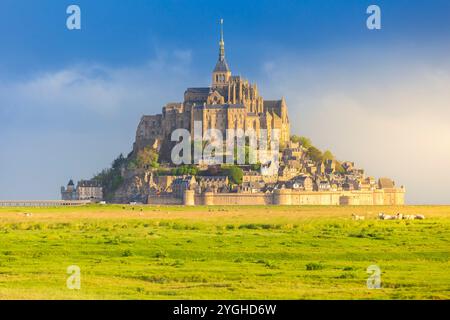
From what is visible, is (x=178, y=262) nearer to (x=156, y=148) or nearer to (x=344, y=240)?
(x=344, y=240)

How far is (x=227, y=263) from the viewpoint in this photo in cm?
3941

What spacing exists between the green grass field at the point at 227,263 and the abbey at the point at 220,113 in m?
106

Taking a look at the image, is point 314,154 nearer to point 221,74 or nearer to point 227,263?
point 221,74

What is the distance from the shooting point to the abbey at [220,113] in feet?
547

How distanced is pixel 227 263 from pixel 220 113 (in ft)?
420

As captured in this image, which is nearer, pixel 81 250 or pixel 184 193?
pixel 81 250

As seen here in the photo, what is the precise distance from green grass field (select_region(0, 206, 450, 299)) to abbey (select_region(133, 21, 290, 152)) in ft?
347

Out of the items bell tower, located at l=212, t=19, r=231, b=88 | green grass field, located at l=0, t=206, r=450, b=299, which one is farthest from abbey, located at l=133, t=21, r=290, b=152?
green grass field, located at l=0, t=206, r=450, b=299

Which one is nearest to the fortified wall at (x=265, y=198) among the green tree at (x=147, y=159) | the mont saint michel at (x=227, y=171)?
the mont saint michel at (x=227, y=171)

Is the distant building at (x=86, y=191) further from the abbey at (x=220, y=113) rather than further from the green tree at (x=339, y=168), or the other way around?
the green tree at (x=339, y=168)

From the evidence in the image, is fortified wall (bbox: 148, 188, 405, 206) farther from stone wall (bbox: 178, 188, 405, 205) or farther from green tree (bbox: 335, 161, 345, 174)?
green tree (bbox: 335, 161, 345, 174)
